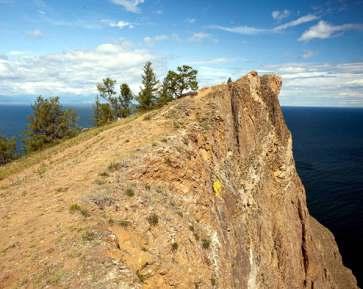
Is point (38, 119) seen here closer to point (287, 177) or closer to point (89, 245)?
point (287, 177)

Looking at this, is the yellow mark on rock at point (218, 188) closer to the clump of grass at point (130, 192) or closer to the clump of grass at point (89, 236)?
the clump of grass at point (130, 192)

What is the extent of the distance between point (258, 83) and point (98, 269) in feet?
134

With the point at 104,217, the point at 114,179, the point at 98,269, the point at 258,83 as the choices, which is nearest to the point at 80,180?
the point at 114,179

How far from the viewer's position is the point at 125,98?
8519cm

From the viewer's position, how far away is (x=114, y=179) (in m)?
27.1

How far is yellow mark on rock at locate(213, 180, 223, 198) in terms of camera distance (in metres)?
36.6

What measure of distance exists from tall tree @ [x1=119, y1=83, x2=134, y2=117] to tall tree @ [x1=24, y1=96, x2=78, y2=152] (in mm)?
13019

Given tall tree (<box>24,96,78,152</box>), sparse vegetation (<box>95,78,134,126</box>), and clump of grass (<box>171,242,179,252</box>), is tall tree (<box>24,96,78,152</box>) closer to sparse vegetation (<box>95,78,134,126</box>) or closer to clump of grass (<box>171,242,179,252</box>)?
sparse vegetation (<box>95,78,134,126</box>)

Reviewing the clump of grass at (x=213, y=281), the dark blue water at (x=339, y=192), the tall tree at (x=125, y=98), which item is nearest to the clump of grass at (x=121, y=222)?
the clump of grass at (x=213, y=281)

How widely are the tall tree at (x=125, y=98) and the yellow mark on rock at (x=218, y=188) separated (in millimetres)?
52969

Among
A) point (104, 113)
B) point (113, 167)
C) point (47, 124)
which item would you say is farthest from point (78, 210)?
point (104, 113)

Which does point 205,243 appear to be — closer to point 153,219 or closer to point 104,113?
point 153,219

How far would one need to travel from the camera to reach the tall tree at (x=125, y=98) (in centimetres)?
8456

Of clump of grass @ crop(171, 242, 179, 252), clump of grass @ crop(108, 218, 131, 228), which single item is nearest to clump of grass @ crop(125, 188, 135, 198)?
clump of grass @ crop(108, 218, 131, 228)
